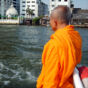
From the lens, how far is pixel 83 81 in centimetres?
179

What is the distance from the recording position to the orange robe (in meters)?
1.74

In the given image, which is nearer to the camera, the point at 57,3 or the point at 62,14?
the point at 62,14

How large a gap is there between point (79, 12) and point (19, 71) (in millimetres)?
66581

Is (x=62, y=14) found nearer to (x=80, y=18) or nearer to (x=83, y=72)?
(x=83, y=72)

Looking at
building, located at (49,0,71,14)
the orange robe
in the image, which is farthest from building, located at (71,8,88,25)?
the orange robe

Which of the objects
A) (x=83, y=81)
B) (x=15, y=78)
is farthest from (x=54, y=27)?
(x=15, y=78)

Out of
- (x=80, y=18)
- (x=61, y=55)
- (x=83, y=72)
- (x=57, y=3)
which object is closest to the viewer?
(x=61, y=55)

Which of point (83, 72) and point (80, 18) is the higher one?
point (83, 72)

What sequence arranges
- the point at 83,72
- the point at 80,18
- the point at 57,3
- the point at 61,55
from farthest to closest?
1. the point at 57,3
2. the point at 80,18
3. the point at 83,72
4. the point at 61,55

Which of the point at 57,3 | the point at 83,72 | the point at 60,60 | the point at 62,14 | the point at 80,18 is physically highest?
the point at 57,3

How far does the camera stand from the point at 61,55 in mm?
1740

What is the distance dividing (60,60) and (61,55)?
4cm

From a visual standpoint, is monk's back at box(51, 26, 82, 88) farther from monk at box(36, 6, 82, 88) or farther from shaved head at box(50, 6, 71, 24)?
shaved head at box(50, 6, 71, 24)

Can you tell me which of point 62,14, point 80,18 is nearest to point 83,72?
point 62,14
